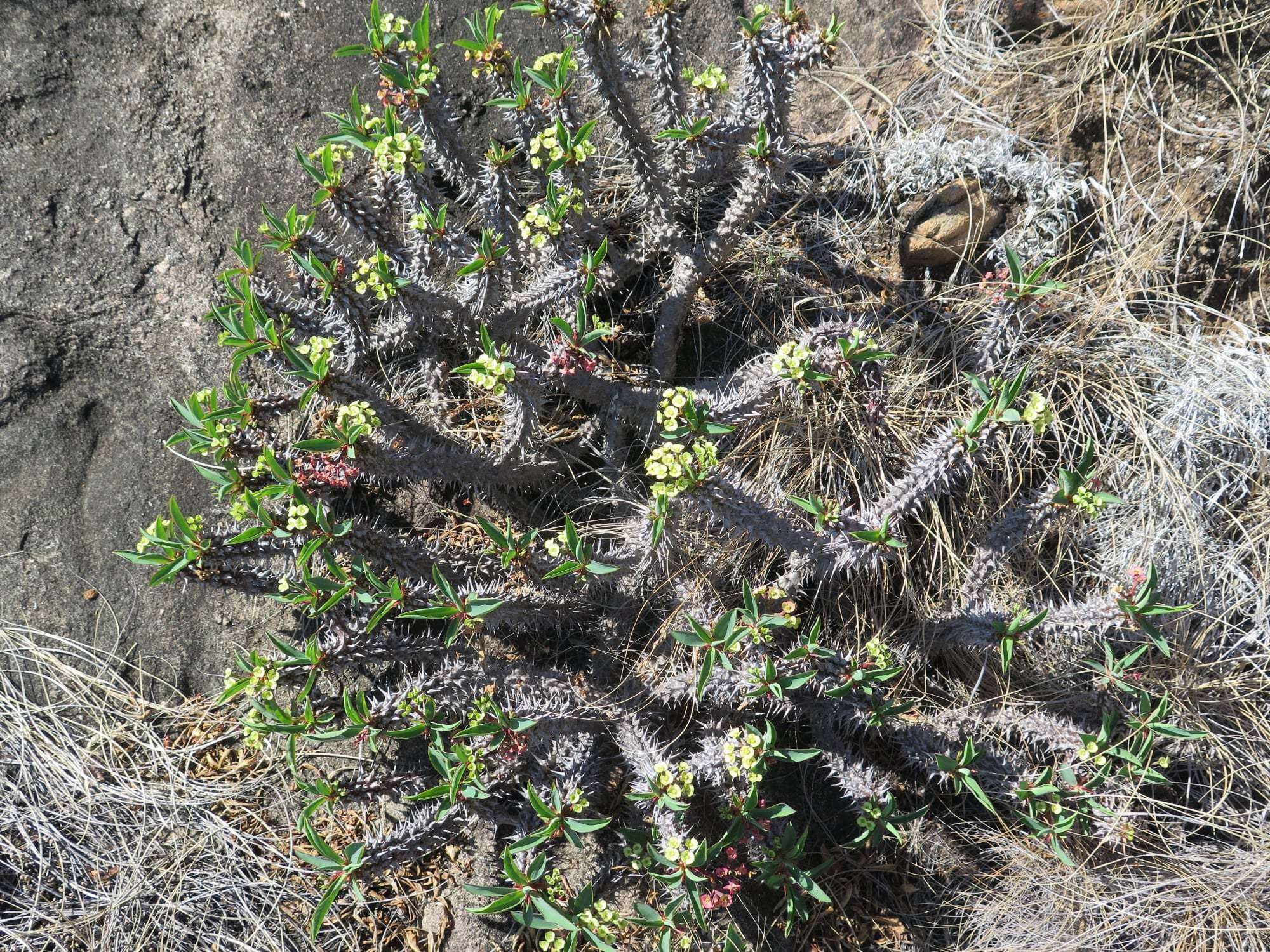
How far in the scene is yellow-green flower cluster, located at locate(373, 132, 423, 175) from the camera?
268 centimetres

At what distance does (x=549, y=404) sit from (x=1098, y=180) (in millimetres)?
2515

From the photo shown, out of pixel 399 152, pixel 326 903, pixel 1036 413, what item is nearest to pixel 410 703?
pixel 326 903

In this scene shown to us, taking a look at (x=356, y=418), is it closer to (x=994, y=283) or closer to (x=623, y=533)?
(x=623, y=533)

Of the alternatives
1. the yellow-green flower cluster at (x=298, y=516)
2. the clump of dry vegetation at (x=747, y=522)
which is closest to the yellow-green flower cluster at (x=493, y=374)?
the clump of dry vegetation at (x=747, y=522)

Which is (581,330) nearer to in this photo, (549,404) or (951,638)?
(549,404)

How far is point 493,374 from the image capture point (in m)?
2.55

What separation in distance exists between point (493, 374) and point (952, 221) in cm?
215

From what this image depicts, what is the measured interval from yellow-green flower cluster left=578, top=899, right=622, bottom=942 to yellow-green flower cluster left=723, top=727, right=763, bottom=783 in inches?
22.5

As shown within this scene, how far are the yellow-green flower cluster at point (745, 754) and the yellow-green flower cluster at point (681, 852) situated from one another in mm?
251

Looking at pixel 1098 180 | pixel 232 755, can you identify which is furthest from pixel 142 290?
pixel 1098 180

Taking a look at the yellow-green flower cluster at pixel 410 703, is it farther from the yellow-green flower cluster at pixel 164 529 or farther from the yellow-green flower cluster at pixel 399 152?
the yellow-green flower cluster at pixel 399 152

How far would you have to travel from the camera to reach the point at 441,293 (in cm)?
296

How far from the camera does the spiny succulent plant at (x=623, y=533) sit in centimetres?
264

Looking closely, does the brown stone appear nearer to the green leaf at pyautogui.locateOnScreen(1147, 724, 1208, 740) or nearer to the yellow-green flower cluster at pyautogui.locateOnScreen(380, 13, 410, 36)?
the green leaf at pyautogui.locateOnScreen(1147, 724, 1208, 740)
